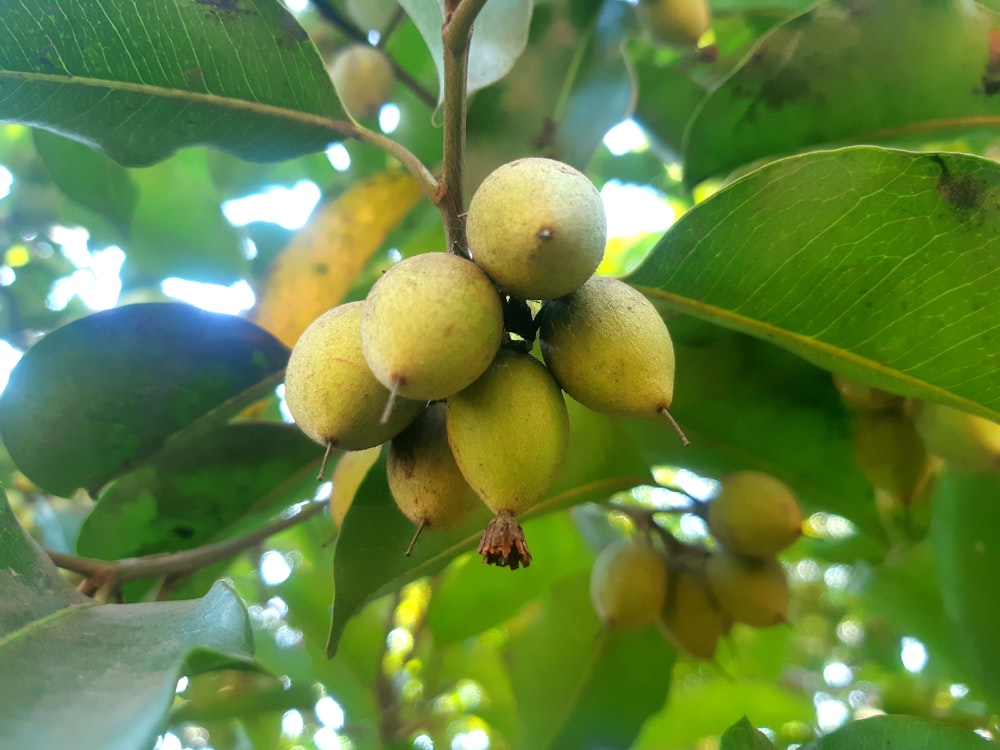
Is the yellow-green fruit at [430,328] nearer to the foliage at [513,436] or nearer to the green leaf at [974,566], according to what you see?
the foliage at [513,436]

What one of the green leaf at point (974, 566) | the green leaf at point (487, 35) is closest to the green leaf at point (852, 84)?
the green leaf at point (487, 35)

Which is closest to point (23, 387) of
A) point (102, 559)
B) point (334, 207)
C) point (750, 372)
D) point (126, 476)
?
point (126, 476)

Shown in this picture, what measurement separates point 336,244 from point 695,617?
114cm

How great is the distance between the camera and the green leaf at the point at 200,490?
4.95 feet

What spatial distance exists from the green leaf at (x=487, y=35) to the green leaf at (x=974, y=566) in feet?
3.87

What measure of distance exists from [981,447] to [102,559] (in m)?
1.52

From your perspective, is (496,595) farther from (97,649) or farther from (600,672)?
(97,649)

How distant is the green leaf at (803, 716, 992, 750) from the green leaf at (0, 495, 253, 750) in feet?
2.61

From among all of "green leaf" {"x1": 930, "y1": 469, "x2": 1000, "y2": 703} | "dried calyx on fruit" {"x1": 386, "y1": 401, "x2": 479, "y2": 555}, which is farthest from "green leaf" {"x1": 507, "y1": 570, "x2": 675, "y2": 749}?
"dried calyx on fruit" {"x1": 386, "y1": 401, "x2": 479, "y2": 555}

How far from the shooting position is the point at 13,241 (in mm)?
3100

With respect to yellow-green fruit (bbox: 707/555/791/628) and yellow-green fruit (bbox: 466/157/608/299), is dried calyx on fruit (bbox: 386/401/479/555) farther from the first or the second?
yellow-green fruit (bbox: 707/555/791/628)

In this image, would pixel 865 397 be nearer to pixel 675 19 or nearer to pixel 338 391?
pixel 675 19

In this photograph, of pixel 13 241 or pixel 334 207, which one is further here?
pixel 13 241

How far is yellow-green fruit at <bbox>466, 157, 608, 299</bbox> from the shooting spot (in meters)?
0.84
